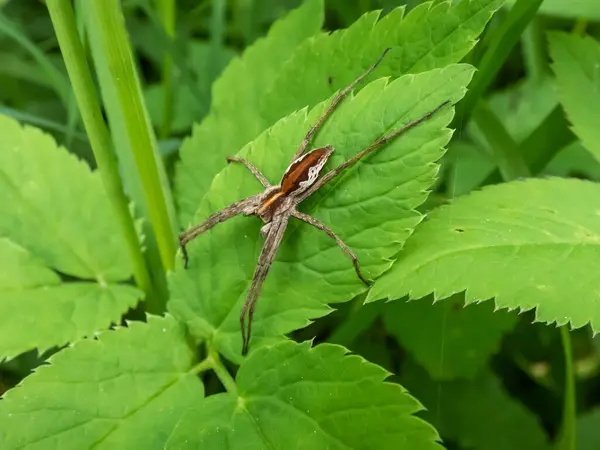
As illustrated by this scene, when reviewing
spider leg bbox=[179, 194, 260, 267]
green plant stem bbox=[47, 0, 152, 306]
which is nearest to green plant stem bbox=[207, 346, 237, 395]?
spider leg bbox=[179, 194, 260, 267]

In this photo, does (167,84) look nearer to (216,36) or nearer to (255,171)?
(216,36)

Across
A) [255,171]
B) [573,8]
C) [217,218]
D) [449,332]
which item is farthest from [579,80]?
[217,218]

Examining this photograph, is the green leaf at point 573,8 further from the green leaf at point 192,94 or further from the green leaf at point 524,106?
the green leaf at point 192,94

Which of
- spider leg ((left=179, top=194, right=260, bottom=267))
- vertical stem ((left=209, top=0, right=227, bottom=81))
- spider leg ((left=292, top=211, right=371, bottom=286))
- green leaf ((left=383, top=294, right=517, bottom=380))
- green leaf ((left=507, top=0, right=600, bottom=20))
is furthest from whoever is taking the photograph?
vertical stem ((left=209, top=0, right=227, bottom=81))

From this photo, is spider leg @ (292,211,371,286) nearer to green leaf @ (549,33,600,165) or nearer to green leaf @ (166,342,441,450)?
green leaf @ (166,342,441,450)

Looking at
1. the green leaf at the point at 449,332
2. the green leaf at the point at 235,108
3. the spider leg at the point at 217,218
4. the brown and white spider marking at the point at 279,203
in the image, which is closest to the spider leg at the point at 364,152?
the brown and white spider marking at the point at 279,203

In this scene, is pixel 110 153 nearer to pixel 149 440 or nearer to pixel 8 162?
pixel 8 162
